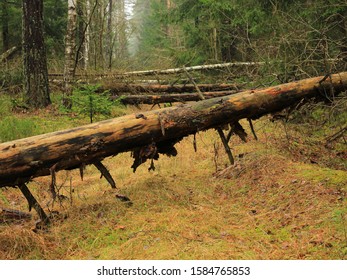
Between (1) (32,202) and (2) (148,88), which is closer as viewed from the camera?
(1) (32,202)

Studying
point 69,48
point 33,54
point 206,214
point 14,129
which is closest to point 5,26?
point 33,54

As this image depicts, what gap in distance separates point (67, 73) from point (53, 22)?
811 centimetres

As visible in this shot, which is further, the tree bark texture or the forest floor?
the tree bark texture

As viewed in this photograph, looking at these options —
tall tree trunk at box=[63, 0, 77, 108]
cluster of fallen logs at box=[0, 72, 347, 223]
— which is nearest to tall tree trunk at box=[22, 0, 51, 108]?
tall tree trunk at box=[63, 0, 77, 108]

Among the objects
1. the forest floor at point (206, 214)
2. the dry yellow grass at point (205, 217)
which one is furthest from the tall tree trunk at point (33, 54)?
the dry yellow grass at point (205, 217)

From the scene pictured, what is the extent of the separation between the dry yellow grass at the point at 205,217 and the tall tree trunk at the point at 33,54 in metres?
6.05

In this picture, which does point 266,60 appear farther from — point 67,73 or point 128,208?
point 67,73

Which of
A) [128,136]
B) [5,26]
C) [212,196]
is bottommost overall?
[212,196]

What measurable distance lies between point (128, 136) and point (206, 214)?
1.45 meters

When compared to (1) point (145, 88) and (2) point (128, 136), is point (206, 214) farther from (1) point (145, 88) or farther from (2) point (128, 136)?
(1) point (145, 88)

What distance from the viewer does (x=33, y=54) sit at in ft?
38.4

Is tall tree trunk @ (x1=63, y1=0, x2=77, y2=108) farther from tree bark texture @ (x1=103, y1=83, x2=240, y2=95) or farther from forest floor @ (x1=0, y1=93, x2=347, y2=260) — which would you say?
forest floor @ (x1=0, y1=93, x2=347, y2=260)

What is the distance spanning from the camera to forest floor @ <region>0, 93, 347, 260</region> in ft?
12.3

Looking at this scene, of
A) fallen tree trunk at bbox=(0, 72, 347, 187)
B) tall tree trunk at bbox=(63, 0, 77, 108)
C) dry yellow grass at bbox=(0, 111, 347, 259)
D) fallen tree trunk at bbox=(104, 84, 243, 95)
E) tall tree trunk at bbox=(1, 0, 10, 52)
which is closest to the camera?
dry yellow grass at bbox=(0, 111, 347, 259)
